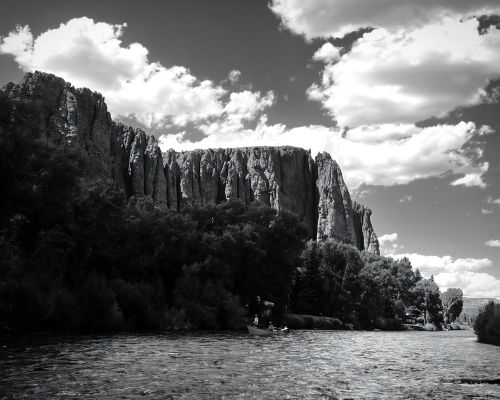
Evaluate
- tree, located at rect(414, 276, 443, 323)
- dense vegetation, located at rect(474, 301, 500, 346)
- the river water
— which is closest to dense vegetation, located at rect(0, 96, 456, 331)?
the river water

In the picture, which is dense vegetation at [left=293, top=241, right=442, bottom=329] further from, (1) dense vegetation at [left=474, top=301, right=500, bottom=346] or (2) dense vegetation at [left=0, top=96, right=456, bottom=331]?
(1) dense vegetation at [left=474, top=301, right=500, bottom=346]

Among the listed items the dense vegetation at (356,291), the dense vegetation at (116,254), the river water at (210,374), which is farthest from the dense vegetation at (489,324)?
the dense vegetation at (356,291)

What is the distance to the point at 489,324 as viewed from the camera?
1786 inches

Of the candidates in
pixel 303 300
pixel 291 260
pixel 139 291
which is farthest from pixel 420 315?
pixel 139 291

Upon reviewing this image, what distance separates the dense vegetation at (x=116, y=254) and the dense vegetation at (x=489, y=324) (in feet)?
79.4

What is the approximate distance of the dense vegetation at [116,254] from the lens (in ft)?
114

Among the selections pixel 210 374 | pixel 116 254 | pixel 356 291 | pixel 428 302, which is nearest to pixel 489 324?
pixel 116 254

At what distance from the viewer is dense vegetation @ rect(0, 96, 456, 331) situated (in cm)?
3484

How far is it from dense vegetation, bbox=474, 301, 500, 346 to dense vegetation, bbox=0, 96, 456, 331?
24216 mm

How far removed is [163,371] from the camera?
17.0m

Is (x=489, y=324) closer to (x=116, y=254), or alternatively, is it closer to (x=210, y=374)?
(x=116, y=254)

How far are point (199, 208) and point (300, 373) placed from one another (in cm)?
4969

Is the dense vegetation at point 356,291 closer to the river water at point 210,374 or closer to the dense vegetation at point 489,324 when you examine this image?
the dense vegetation at point 489,324

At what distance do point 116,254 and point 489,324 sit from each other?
36.1 meters
